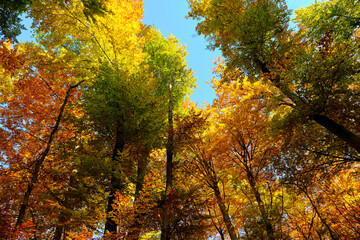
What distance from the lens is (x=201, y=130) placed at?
7.60 m

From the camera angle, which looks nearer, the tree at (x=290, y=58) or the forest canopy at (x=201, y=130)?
the tree at (x=290, y=58)

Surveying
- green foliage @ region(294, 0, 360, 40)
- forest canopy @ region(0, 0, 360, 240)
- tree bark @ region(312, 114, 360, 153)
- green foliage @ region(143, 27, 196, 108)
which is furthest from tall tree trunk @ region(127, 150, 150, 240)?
green foliage @ region(294, 0, 360, 40)

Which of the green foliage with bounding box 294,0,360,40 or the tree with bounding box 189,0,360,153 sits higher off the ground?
the green foliage with bounding box 294,0,360,40

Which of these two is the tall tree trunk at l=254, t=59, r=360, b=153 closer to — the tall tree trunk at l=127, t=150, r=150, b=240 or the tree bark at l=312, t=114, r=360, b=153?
the tree bark at l=312, t=114, r=360, b=153

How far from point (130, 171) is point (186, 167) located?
6.91 ft

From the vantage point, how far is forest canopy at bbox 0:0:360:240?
497 cm

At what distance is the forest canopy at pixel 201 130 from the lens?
4.97 m

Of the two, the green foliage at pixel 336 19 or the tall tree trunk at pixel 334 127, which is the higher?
the green foliage at pixel 336 19

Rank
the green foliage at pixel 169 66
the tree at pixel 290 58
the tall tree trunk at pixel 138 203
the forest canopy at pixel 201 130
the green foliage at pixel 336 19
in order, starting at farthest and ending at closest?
the green foliage at pixel 169 66 → the green foliage at pixel 336 19 → the tall tree trunk at pixel 138 203 → the forest canopy at pixel 201 130 → the tree at pixel 290 58

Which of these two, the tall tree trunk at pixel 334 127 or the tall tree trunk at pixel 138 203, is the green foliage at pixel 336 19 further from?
the tall tree trunk at pixel 138 203

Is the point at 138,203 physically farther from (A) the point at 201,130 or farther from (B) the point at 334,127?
(B) the point at 334,127

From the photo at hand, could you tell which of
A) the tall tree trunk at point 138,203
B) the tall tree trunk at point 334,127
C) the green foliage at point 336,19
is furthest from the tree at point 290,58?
the tall tree trunk at point 138,203

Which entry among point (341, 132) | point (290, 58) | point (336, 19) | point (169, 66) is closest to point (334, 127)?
point (341, 132)

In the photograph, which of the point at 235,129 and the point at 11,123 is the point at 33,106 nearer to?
the point at 11,123
